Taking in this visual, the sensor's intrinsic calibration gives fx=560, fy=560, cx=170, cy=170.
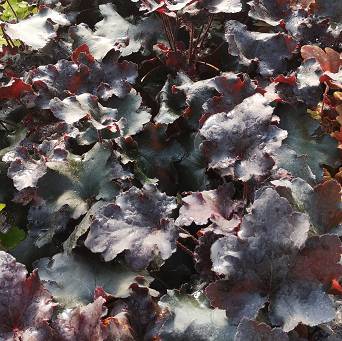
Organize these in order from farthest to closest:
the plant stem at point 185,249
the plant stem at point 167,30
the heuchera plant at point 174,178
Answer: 1. the plant stem at point 167,30
2. the plant stem at point 185,249
3. the heuchera plant at point 174,178

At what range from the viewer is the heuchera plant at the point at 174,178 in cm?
129

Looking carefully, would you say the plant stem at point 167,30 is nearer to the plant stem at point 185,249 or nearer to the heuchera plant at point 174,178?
the heuchera plant at point 174,178

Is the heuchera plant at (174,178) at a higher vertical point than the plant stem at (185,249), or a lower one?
higher

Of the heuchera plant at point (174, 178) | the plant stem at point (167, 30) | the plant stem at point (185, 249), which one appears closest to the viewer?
the heuchera plant at point (174, 178)

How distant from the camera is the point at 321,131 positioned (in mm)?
1993

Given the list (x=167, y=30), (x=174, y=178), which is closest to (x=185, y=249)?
A: (x=174, y=178)

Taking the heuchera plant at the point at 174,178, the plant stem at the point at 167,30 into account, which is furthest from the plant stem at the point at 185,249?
A: the plant stem at the point at 167,30

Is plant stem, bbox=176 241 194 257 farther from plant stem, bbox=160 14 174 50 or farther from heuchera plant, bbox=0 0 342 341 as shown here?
plant stem, bbox=160 14 174 50

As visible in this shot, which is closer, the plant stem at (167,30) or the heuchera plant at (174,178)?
the heuchera plant at (174,178)

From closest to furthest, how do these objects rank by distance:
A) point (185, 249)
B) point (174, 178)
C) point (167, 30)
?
point (185, 249), point (174, 178), point (167, 30)

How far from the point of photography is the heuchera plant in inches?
50.9

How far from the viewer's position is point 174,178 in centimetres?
194

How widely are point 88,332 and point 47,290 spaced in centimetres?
27

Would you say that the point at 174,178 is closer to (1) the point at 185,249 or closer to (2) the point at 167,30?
(1) the point at 185,249
